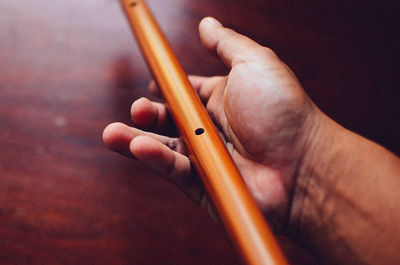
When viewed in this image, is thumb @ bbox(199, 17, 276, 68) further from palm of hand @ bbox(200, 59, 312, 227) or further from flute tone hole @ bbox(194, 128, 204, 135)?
flute tone hole @ bbox(194, 128, 204, 135)

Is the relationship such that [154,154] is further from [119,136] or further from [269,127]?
[269,127]

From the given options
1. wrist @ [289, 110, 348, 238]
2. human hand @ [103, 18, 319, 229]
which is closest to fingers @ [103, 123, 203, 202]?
human hand @ [103, 18, 319, 229]

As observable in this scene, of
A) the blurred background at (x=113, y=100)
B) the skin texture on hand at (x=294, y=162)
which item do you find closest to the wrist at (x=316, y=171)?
the skin texture on hand at (x=294, y=162)

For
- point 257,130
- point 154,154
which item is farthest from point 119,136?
point 257,130

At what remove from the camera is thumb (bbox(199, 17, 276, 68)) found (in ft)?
1.61

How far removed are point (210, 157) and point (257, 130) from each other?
106 millimetres

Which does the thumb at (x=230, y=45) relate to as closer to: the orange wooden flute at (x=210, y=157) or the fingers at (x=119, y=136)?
the orange wooden flute at (x=210, y=157)

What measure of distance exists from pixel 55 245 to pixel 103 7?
1.61ft

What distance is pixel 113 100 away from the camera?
622 mm

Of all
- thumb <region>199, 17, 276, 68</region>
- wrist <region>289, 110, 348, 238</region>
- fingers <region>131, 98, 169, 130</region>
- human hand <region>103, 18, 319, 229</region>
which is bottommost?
wrist <region>289, 110, 348, 238</region>

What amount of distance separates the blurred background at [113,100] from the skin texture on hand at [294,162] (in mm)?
93

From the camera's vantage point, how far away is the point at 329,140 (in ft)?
1.62

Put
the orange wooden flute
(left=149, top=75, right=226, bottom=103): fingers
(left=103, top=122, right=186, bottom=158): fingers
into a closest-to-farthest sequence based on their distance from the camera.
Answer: the orange wooden flute, (left=103, top=122, right=186, bottom=158): fingers, (left=149, top=75, right=226, bottom=103): fingers

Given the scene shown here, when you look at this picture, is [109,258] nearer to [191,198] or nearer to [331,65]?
[191,198]
